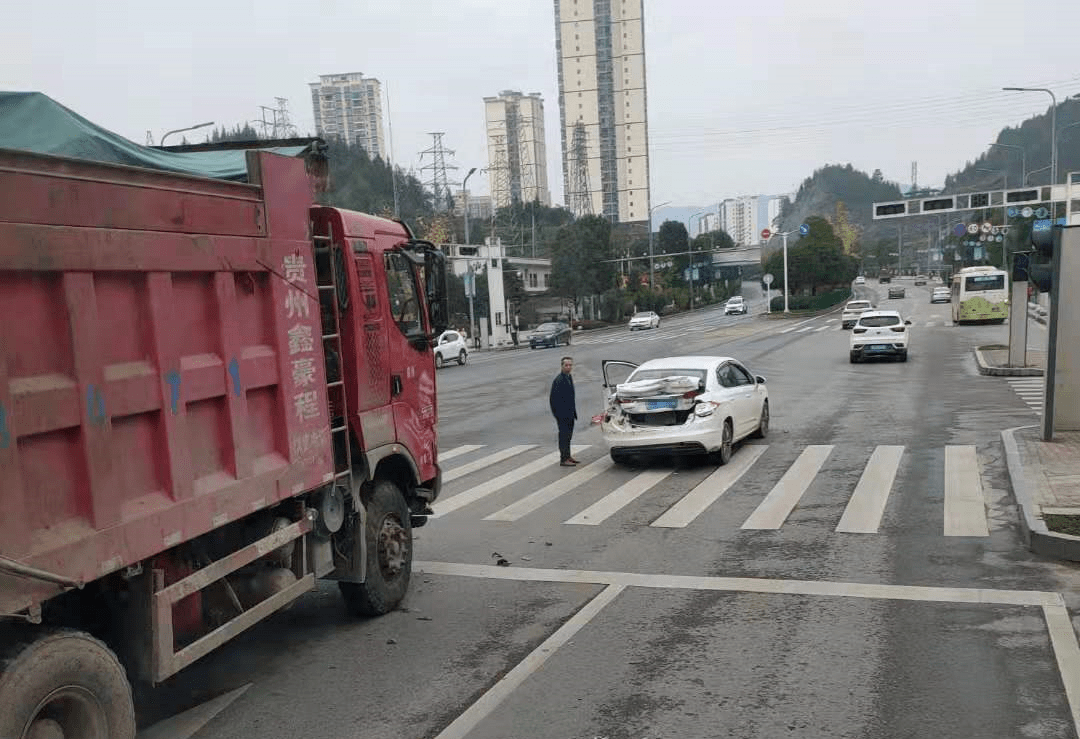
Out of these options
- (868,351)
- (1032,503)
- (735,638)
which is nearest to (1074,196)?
(868,351)

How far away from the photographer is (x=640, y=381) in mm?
Result: 14039

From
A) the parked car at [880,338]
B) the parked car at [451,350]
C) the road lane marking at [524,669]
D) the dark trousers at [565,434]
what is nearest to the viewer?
the road lane marking at [524,669]

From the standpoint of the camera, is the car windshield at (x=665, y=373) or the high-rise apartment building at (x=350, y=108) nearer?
the car windshield at (x=665, y=373)

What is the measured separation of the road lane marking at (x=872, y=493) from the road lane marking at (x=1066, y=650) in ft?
8.68

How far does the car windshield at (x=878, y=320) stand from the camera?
30.2 meters

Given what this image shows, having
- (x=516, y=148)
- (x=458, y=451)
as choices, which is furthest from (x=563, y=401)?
(x=516, y=148)

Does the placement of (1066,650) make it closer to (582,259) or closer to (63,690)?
(63,690)

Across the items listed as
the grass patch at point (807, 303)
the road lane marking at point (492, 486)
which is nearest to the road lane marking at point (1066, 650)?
the road lane marking at point (492, 486)

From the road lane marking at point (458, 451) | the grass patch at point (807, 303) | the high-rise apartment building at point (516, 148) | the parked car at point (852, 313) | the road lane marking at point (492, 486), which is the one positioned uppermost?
the high-rise apartment building at point (516, 148)

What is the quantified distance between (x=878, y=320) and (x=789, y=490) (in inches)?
819

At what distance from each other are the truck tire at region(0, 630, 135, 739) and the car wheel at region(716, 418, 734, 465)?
33.0 ft

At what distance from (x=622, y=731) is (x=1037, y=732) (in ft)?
7.36

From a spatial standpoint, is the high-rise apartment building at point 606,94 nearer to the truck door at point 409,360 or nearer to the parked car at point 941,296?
the parked car at point 941,296

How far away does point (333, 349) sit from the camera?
671 centimetres
